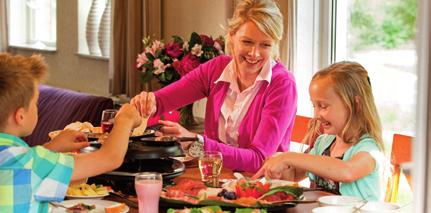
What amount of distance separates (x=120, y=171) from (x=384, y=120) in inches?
62.6

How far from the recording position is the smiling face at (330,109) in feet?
8.62

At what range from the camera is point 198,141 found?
2.93 metres

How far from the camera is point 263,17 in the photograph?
3189mm

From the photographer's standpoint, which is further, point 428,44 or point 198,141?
point 198,141

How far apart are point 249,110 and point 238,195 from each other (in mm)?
982

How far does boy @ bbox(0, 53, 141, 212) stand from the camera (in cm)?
195

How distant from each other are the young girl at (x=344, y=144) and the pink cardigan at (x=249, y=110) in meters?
0.39

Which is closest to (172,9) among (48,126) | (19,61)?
(48,126)

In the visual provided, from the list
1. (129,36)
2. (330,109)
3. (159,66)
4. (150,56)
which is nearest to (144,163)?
(330,109)

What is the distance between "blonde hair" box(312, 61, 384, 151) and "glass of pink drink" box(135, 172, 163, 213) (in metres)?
0.70

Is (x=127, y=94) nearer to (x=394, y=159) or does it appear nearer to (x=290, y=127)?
(x=290, y=127)

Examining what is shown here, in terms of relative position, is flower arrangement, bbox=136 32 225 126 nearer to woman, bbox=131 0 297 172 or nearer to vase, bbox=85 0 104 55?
woman, bbox=131 0 297 172

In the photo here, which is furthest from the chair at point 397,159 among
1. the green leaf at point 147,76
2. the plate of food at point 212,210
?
the green leaf at point 147,76

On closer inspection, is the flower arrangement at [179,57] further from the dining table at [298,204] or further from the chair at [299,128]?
the dining table at [298,204]
